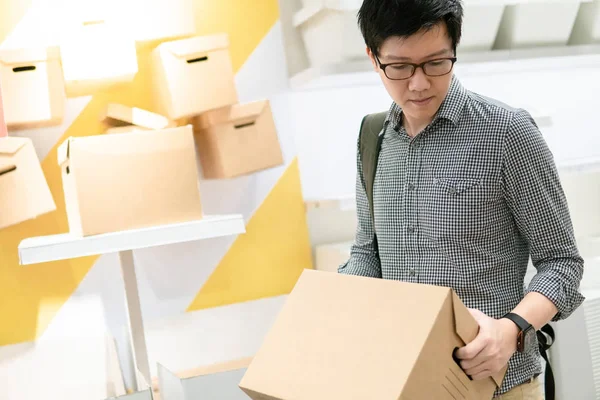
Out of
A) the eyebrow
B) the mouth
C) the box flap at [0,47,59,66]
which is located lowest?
the mouth

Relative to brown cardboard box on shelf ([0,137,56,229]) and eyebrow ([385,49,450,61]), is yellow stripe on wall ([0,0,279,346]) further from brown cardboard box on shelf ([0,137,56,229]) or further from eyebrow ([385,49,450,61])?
eyebrow ([385,49,450,61])

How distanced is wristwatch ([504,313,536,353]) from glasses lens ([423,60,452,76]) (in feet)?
1.52

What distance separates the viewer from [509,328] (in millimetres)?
1180

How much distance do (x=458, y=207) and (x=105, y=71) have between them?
1.41m

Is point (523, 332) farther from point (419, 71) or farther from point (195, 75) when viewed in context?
point (195, 75)

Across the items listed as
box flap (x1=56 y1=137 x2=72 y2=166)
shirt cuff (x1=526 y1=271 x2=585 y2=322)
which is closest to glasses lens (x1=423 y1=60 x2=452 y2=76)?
shirt cuff (x1=526 y1=271 x2=585 y2=322)

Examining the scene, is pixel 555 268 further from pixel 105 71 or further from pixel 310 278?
pixel 105 71

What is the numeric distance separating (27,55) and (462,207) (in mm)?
1604

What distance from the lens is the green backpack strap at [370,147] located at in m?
1.55

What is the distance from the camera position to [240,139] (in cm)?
254

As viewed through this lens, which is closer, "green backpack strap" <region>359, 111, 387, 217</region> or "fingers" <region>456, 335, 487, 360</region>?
"fingers" <region>456, 335, 487, 360</region>

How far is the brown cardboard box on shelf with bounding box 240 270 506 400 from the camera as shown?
3.40 feet

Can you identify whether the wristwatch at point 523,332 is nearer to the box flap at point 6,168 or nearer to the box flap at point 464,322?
the box flap at point 464,322

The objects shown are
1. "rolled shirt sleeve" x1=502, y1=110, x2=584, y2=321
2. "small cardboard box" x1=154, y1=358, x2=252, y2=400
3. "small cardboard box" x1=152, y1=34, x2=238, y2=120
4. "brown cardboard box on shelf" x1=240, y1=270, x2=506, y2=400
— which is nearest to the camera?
"brown cardboard box on shelf" x1=240, y1=270, x2=506, y2=400
